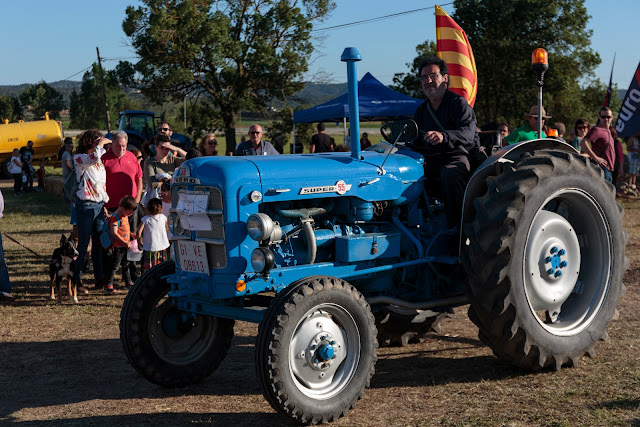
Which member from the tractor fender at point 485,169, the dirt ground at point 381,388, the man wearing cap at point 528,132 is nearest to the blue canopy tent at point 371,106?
the man wearing cap at point 528,132

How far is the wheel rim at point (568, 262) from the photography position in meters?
5.33

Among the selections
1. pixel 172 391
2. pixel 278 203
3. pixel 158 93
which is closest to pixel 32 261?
pixel 172 391

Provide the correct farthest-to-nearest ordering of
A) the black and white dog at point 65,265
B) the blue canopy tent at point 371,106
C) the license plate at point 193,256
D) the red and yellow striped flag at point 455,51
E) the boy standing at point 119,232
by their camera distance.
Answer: the blue canopy tent at point 371,106, the red and yellow striped flag at point 455,51, the boy standing at point 119,232, the black and white dog at point 65,265, the license plate at point 193,256

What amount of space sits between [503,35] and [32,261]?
23609mm

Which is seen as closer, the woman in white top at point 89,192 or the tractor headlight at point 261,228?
the tractor headlight at point 261,228

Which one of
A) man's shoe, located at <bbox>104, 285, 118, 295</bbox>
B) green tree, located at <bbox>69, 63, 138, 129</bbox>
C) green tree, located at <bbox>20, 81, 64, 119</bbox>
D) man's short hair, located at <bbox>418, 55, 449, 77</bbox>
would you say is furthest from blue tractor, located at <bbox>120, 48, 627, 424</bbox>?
green tree, located at <bbox>20, 81, 64, 119</bbox>

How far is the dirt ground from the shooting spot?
4543 mm

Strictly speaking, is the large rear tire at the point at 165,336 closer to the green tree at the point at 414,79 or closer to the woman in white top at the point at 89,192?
the woman in white top at the point at 89,192

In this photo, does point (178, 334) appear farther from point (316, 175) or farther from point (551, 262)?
point (551, 262)

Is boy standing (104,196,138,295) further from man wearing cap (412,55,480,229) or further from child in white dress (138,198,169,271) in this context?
man wearing cap (412,55,480,229)

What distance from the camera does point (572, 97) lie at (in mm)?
32125

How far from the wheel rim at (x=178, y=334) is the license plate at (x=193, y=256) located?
1.40 feet

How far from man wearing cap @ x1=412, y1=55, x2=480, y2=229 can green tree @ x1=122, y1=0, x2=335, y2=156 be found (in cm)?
2607

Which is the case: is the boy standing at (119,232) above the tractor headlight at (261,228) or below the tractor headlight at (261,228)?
below
